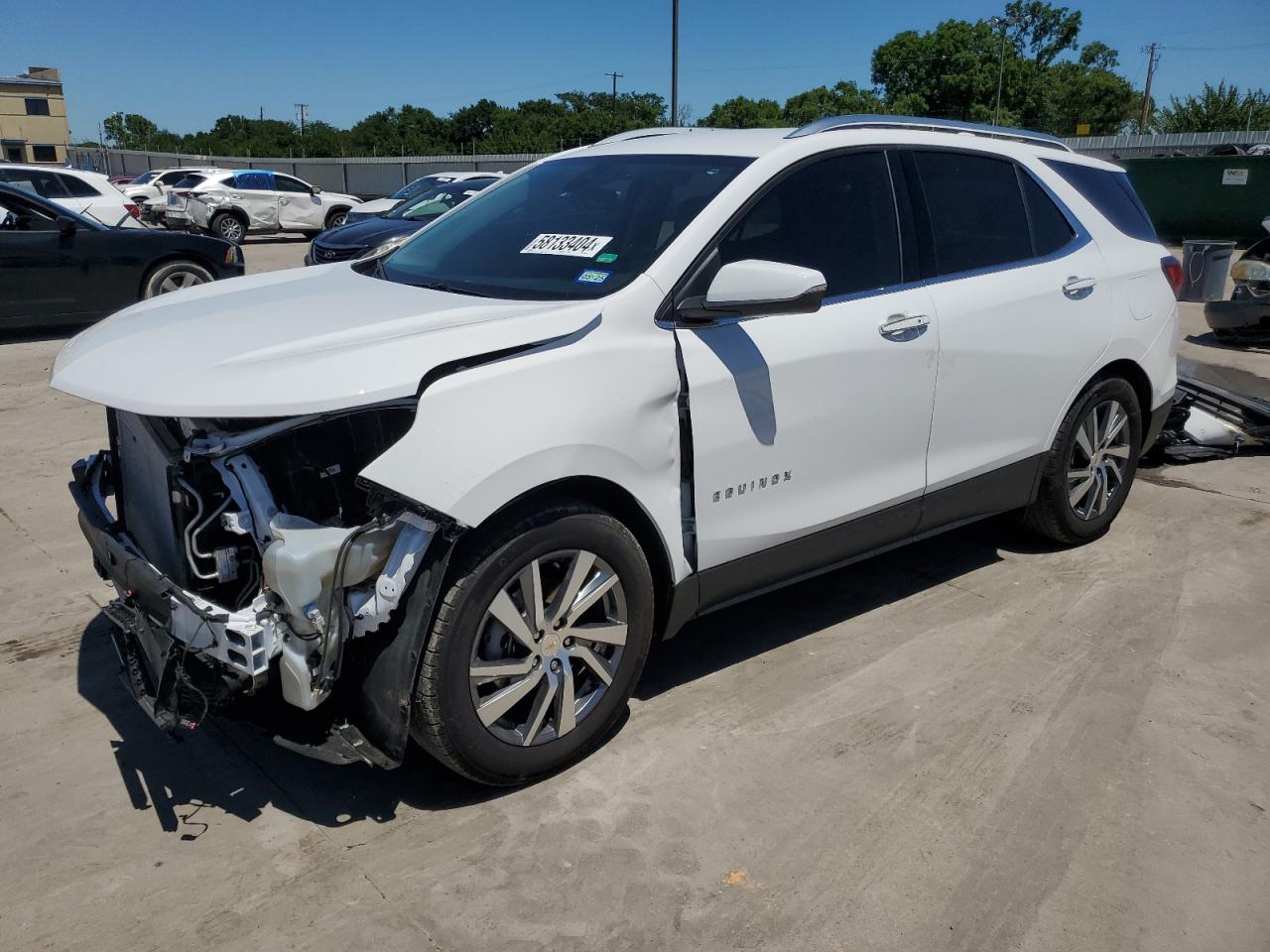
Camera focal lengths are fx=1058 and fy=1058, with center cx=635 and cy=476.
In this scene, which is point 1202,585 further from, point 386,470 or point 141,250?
point 141,250

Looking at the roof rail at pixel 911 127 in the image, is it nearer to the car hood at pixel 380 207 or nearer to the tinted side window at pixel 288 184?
the car hood at pixel 380 207

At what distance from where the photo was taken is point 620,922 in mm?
2629

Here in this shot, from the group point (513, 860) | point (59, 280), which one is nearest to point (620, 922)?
point (513, 860)

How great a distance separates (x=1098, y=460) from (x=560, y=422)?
317cm

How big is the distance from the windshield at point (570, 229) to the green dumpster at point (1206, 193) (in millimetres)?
21319

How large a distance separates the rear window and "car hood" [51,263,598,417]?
2.85 meters

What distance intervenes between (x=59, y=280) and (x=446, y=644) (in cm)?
943

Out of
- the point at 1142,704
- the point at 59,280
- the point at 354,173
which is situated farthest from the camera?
the point at 354,173

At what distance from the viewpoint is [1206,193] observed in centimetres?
2270

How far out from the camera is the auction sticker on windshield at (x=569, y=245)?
3512 millimetres

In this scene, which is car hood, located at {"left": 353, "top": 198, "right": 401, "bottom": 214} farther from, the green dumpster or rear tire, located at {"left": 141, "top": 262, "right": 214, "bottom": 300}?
the green dumpster

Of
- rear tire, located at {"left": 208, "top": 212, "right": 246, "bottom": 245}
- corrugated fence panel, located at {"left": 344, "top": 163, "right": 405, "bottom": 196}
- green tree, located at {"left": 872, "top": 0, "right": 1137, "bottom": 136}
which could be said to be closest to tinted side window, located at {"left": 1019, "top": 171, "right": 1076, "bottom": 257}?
rear tire, located at {"left": 208, "top": 212, "right": 246, "bottom": 245}

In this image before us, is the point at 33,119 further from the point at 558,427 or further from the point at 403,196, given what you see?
the point at 558,427

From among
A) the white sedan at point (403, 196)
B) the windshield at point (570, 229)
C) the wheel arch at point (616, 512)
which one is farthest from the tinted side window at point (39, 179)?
the wheel arch at point (616, 512)
